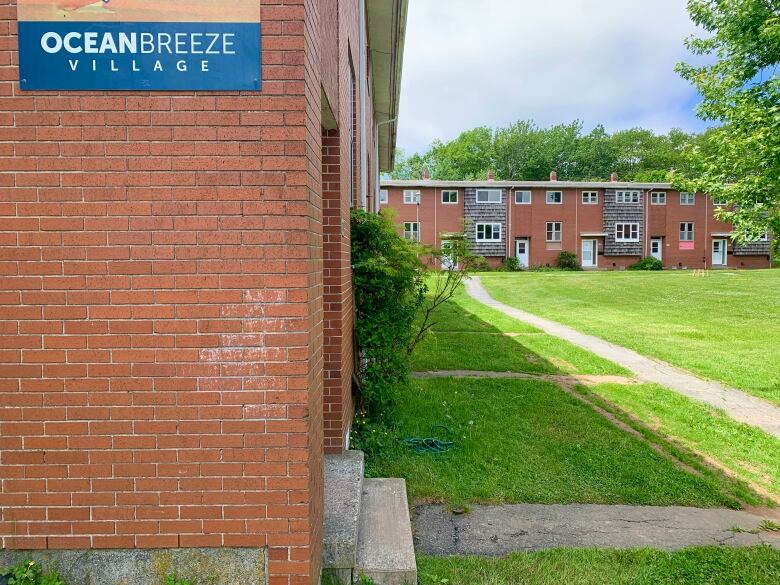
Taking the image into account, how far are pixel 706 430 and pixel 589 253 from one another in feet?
131

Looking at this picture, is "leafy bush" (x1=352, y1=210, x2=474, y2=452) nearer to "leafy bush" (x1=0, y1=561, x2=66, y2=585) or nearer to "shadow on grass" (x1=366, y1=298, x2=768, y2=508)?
"shadow on grass" (x1=366, y1=298, x2=768, y2=508)

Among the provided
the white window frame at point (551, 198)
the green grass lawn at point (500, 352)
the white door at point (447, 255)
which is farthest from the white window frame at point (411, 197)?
the white door at point (447, 255)

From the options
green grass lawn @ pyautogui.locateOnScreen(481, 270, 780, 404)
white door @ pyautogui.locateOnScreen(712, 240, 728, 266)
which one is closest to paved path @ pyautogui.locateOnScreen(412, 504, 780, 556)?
green grass lawn @ pyautogui.locateOnScreen(481, 270, 780, 404)

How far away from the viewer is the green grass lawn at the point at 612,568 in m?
3.85

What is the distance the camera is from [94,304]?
10.1 ft

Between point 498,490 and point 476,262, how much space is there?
3444 millimetres

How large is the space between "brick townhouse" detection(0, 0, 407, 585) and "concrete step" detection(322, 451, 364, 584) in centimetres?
62

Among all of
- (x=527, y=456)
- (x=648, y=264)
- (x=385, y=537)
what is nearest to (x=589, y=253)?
(x=648, y=264)

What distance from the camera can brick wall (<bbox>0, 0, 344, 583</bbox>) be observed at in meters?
3.05

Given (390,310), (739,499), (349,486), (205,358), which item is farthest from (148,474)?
(739,499)

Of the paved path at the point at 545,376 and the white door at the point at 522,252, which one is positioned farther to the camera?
the white door at the point at 522,252

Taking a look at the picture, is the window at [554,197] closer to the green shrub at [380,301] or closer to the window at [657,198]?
the window at [657,198]

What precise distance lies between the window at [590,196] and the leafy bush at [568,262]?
410cm

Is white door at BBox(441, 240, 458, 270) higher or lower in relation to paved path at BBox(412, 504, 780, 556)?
higher
